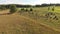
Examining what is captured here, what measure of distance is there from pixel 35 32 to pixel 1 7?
63.0 metres

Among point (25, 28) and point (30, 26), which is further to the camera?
point (30, 26)

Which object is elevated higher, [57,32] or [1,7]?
[57,32]

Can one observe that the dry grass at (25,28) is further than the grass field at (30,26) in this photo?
No

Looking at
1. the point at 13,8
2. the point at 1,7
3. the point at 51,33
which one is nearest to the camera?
the point at 51,33

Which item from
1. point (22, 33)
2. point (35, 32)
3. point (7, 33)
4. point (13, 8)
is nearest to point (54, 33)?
point (35, 32)

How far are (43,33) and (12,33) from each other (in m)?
3.48

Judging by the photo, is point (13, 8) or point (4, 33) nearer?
point (4, 33)

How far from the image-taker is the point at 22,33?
22656 mm

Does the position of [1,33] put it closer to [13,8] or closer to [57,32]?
[57,32]

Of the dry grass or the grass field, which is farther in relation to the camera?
the grass field

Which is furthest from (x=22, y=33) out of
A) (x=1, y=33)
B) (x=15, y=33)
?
(x=1, y=33)

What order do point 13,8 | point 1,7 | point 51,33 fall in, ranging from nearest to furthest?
point 51,33 < point 13,8 < point 1,7

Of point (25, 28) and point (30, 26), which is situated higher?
point (25, 28)

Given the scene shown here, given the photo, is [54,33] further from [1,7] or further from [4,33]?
[1,7]
